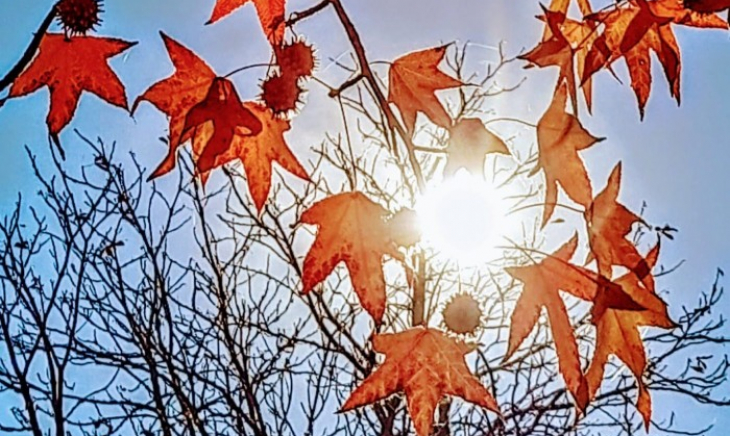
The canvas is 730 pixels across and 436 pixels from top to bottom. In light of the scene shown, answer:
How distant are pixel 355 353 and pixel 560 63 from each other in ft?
5.39

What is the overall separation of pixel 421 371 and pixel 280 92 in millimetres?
325

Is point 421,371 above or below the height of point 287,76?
below

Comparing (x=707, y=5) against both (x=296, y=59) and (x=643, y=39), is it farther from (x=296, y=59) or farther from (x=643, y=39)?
(x=296, y=59)

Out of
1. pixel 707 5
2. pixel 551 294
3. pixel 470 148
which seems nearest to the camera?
pixel 707 5

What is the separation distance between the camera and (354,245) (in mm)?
938

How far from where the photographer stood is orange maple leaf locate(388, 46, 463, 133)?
3.26ft

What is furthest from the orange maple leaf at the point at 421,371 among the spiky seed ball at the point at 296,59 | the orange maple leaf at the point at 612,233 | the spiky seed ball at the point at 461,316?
the spiky seed ball at the point at 296,59

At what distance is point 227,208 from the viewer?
2537 millimetres

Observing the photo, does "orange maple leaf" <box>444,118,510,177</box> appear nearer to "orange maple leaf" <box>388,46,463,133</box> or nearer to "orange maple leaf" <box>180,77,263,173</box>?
"orange maple leaf" <box>388,46,463,133</box>

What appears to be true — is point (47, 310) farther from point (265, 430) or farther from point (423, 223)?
point (423, 223)

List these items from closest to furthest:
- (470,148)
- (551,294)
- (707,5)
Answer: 1. (707,5)
2. (470,148)
3. (551,294)

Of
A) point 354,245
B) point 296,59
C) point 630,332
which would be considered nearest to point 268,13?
point 296,59

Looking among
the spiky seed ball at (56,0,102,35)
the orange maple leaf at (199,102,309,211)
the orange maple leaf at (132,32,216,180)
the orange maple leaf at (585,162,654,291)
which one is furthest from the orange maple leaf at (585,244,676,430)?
the spiky seed ball at (56,0,102,35)

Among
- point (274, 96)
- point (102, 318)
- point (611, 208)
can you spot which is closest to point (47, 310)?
point (102, 318)
